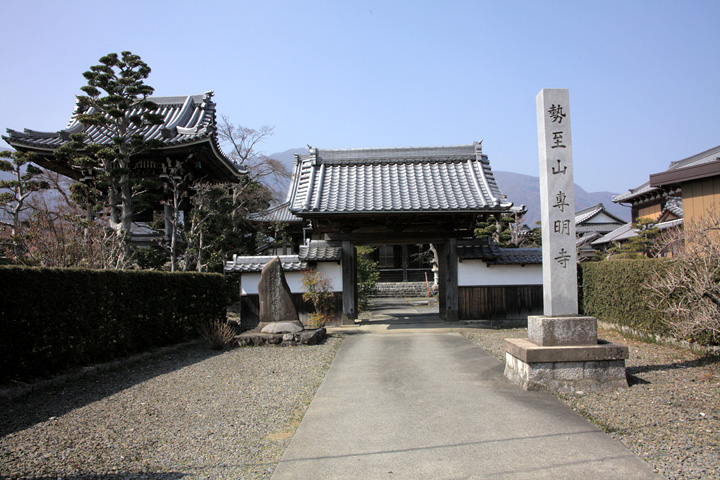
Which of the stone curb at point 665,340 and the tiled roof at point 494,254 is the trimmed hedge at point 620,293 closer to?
the stone curb at point 665,340

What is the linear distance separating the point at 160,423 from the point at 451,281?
9.94 meters

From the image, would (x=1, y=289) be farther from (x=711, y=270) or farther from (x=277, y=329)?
(x=711, y=270)

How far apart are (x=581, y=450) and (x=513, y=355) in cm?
250

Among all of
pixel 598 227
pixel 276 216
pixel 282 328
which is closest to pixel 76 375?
pixel 282 328

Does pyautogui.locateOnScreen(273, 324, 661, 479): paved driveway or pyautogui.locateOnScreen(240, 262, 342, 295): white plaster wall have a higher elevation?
pyautogui.locateOnScreen(240, 262, 342, 295): white plaster wall

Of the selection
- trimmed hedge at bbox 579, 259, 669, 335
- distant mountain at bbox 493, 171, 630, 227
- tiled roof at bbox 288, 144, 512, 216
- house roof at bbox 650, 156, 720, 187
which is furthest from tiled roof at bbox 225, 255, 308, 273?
distant mountain at bbox 493, 171, 630, 227

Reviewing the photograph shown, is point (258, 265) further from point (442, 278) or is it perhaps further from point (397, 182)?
point (442, 278)

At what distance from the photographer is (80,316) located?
7.25 m

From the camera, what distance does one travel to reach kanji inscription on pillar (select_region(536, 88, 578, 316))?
→ 248 inches

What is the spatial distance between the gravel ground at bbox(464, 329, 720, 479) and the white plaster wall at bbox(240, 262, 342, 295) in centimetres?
785

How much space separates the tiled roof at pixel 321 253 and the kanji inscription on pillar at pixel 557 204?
300 inches

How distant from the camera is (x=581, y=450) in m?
4.00

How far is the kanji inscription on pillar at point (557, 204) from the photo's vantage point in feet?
20.6

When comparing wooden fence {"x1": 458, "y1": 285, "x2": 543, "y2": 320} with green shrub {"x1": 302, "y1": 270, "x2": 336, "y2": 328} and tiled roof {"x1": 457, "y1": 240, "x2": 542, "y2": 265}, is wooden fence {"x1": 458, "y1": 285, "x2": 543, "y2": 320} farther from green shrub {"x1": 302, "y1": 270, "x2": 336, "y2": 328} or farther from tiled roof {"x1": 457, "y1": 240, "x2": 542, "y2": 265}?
green shrub {"x1": 302, "y1": 270, "x2": 336, "y2": 328}
